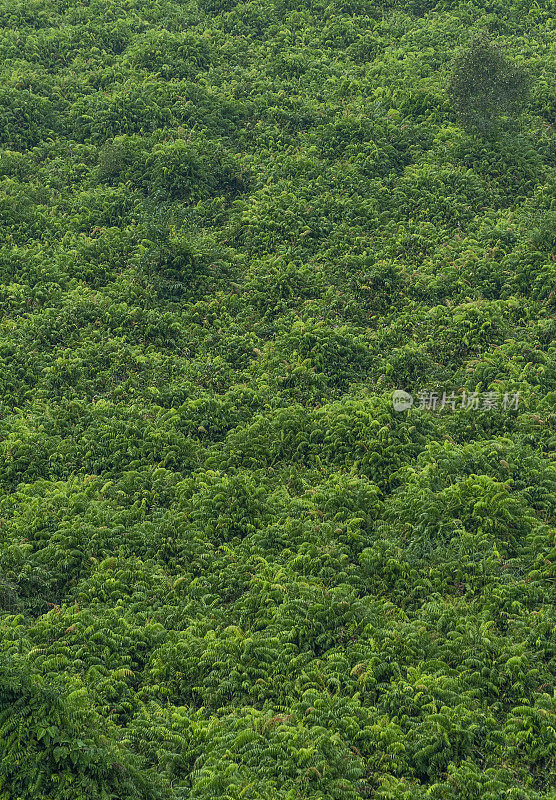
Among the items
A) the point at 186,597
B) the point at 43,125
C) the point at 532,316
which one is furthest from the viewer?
the point at 43,125

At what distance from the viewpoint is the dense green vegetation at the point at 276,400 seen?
Result: 12.4 m

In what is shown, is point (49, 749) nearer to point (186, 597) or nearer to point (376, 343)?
point (186, 597)

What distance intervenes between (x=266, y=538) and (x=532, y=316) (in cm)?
1173

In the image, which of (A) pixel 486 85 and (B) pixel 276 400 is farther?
(A) pixel 486 85

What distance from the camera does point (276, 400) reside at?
814 inches

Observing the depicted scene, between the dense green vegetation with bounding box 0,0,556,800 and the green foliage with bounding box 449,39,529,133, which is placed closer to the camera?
the dense green vegetation with bounding box 0,0,556,800

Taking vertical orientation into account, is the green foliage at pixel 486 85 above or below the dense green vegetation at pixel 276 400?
above

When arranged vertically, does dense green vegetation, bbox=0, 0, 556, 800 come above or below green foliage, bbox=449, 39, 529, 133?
→ below

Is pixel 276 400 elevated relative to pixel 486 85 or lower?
lower

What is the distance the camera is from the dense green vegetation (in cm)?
1238

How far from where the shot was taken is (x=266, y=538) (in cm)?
1691

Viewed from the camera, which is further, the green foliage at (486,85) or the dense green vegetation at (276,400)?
the green foliage at (486,85)

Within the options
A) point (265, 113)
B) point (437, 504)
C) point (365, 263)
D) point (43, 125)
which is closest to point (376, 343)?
point (365, 263)

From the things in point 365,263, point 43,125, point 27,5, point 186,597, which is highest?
point 27,5
